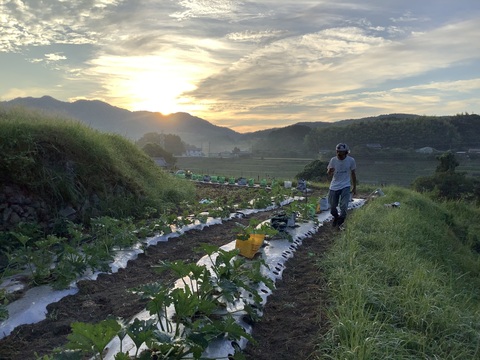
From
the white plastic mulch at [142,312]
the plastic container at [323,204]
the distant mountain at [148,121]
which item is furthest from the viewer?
the distant mountain at [148,121]

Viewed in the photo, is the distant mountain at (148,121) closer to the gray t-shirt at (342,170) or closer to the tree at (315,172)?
the tree at (315,172)

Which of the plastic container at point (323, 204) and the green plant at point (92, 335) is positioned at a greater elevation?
the green plant at point (92, 335)

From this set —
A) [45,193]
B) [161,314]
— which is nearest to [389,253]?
[161,314]

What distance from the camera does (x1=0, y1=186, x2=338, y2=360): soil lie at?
256cm

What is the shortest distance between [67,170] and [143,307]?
3643 millimetres

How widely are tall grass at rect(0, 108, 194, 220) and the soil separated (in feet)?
6.08

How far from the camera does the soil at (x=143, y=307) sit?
8.41 ft

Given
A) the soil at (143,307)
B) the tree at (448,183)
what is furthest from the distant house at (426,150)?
the soil at (143,307)

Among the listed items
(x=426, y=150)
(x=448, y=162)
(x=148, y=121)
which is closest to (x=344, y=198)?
(x=448, y=162)

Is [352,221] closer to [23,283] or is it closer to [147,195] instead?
[147,195]

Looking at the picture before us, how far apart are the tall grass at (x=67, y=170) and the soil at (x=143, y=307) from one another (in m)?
1.85

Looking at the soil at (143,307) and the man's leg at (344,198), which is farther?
the man's leg at (344,198)

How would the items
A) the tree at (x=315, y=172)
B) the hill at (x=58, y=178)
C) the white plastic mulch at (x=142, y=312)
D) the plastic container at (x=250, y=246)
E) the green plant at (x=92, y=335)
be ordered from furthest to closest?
the tree at (x=315, y=172)
the hill at (x=58, y=178)
the plastic container at (x=250, y=246)
the white plastic mulch at (x=142, y=312)
the green plant at (x=92, y=335)

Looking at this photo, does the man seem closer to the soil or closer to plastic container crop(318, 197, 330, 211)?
the soil
